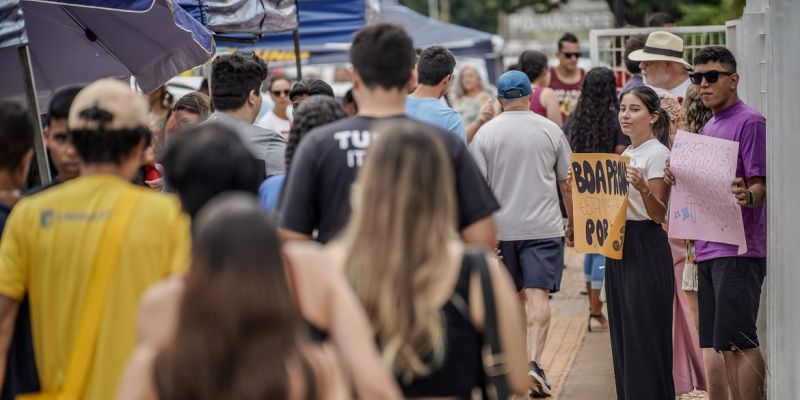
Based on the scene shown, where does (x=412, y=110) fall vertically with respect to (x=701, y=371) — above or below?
above

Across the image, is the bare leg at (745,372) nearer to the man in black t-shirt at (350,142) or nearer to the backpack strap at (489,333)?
the man in black t-shirt at (350,142)

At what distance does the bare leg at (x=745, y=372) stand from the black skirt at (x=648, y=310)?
1.75 ft

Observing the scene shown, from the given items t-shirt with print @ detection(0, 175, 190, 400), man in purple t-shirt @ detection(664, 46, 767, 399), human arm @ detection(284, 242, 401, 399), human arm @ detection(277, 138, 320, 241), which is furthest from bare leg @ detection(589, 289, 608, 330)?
human arm @ detection(284, 242, 401, 399)

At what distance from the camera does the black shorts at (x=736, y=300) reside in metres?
6.80

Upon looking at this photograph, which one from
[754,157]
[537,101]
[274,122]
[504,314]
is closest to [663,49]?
[537,101]

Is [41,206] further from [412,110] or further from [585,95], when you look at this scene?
[585,95]

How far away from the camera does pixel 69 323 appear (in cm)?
404

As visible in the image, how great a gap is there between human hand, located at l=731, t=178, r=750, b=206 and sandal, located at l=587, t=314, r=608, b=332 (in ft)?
13.9

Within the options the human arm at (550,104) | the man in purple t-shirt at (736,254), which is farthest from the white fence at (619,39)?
the man in purple t-shirt at (736,254)

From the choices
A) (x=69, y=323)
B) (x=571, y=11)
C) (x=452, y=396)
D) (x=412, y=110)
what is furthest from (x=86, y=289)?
(x=571, y=11)

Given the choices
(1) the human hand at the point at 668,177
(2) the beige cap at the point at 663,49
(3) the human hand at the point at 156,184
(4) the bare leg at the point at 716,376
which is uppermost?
(2) the beige cap at the point at 663,49

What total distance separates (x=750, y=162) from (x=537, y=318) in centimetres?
232

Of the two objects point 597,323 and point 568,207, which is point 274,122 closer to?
point 597,323

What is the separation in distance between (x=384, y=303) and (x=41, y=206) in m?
1.25
